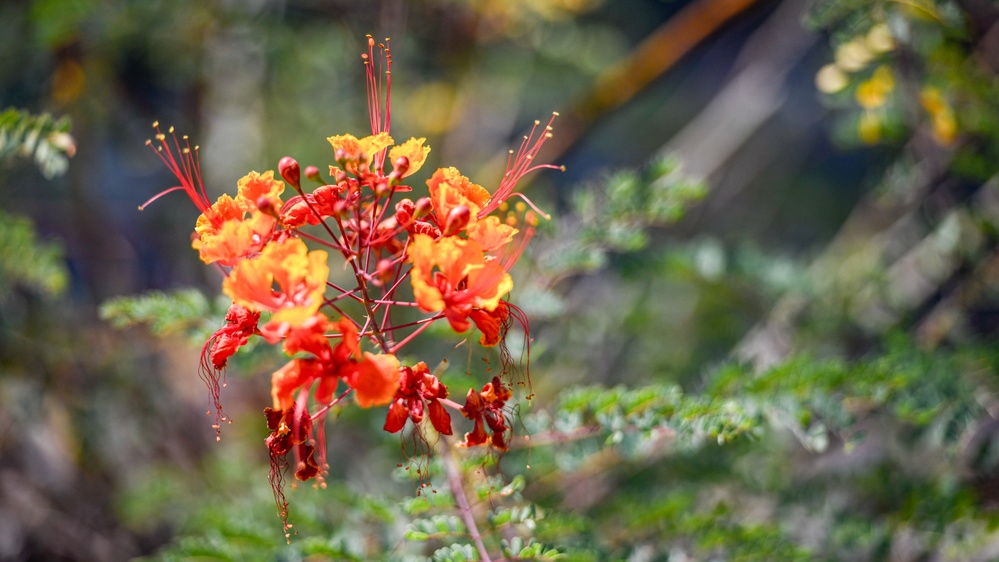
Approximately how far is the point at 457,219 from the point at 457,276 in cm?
8

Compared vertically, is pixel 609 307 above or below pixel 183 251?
below

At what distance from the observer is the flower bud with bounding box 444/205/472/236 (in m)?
1.03

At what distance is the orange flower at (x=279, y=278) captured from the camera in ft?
3.12

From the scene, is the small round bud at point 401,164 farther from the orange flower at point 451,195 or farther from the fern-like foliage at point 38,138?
the fern-like foliage at point 38,138

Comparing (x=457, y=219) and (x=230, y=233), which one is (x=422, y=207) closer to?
(x=457, y=219)

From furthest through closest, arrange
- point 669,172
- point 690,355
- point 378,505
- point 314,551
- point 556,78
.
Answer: point 556,78 → point 690,355 → point 669,172 → point 378,505 → point 314,551

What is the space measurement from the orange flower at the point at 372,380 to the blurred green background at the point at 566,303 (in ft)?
0.94

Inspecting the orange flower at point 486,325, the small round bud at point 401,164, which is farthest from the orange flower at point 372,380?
the small round bud at point 401,164

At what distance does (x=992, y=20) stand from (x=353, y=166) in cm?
179

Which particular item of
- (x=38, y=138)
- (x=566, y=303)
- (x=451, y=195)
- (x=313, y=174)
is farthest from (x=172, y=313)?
(x=566, y=303)

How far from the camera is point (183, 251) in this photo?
314 cm

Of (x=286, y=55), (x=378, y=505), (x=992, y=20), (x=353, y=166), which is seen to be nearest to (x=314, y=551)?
(x=378, y=505)

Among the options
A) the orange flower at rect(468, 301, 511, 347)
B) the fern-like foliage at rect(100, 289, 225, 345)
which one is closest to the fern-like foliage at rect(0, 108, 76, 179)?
the fern-like foliage at rect(100, 289, 225, 345)

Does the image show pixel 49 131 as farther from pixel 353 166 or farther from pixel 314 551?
pixel 314 551
